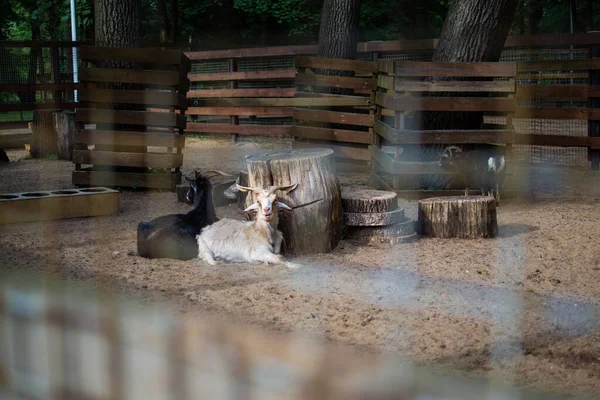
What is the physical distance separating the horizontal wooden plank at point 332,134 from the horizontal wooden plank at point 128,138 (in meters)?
2.45

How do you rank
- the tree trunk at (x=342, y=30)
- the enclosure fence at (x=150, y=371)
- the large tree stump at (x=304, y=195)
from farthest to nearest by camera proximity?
the tree trunk at (x=342, y=30), the large tree stump at (x=304, y=195), the enclosure fence at (x=150, y=371)

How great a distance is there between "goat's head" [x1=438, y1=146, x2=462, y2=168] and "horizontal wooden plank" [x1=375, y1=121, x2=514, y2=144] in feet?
0.30

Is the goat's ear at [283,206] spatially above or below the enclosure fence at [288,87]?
below

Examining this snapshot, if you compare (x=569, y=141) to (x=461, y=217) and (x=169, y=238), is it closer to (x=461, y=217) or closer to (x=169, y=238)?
(x=461, y=217)

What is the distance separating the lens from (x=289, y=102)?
14.6m

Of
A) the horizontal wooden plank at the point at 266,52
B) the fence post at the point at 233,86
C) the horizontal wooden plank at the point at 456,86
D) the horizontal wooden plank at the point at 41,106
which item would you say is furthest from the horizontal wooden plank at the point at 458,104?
the horizontal wooden plank at the point at 41,106

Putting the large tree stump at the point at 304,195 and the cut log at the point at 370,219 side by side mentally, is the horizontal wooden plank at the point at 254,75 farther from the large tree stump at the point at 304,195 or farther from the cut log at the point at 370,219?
the large tree stump at the point at 304,195

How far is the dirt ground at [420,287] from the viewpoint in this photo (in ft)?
14.9

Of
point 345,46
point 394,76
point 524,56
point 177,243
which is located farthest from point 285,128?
point 177,243

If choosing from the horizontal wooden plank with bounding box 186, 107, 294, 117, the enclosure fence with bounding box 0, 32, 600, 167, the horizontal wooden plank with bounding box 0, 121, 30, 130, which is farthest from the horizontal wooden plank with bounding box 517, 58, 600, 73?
the horizontal wooden plank with bounding box 0, 121, 30, 130

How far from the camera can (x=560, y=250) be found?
6.86 metres

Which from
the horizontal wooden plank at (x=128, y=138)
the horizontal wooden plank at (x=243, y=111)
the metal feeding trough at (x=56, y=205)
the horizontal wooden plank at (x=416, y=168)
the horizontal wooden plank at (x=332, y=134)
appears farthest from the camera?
the horizontal wooden plank at (x=243, y=111)

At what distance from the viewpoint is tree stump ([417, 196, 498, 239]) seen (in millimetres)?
7227

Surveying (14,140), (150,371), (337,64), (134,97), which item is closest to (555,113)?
(337,64)
